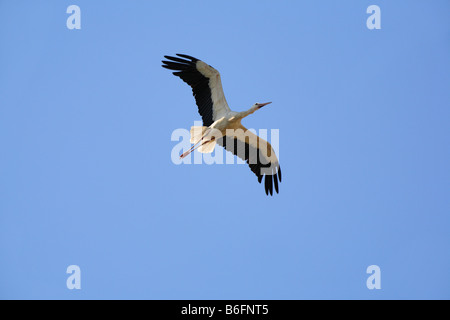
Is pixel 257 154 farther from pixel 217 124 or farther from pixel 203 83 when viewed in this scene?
pixel 203 83

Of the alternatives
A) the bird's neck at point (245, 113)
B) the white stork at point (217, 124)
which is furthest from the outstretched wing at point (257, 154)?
the bird's neck at point (245, 113)

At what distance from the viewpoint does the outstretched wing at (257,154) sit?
10.3 m

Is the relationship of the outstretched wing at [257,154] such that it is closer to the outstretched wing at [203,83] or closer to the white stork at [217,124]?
the white stork at [217,124]

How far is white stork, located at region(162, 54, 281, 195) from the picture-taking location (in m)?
9.46

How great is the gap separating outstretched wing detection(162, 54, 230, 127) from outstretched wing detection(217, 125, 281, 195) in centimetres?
71

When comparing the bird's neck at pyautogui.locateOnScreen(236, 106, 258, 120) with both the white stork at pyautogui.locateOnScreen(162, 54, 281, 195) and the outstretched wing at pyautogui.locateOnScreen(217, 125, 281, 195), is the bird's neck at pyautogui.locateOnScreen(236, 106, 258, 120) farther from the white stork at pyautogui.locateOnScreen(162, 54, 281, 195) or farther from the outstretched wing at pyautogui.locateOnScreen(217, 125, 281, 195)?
the outstretched wing at pyautogui.locateOnScreen(217, 125, 281, 195)

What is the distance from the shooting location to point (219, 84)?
945 cm

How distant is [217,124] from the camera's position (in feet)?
31.2

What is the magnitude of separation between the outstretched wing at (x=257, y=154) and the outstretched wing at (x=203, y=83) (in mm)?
707

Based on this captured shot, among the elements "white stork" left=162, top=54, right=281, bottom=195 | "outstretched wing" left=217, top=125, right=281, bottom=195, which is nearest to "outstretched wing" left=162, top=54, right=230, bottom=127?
"white stork" left=162, top=54, right=281, bottom=195
